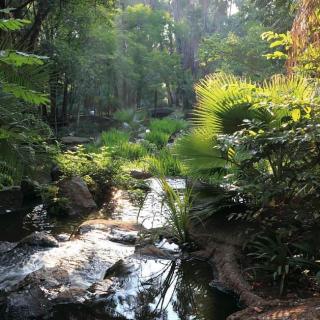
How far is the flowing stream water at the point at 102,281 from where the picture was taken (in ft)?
12.3

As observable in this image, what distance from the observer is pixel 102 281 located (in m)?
4.32

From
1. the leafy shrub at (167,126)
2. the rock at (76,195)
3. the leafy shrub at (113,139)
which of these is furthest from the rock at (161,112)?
the rock at (76,195)

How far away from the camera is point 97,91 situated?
22.7 meters

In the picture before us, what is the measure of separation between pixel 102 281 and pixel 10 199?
4.29m

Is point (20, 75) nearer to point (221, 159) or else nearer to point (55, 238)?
point (221, 159)

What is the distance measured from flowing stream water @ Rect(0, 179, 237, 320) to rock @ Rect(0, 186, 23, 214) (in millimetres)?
1511

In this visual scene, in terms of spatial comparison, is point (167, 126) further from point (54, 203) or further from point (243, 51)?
point (54, 203)

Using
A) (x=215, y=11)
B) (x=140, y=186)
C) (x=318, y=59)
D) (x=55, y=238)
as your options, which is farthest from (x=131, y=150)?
(x=215, y=11)

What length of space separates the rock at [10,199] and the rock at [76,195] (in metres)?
0.87

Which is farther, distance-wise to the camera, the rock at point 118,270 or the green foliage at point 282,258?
the rock at point 118,270

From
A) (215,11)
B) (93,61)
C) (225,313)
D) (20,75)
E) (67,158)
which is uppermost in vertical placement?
(215,11)

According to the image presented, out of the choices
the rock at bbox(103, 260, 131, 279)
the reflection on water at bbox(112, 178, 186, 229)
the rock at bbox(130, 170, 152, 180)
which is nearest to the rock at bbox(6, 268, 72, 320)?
the rock at bbox(103, 260, 131, 279)

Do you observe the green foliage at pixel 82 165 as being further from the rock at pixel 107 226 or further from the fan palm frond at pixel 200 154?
the fan palm frond at pixel 200 154

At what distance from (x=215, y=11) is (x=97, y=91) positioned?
81.3 feet
